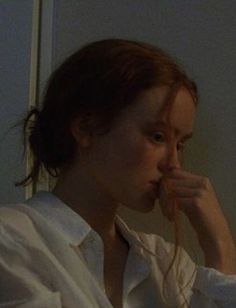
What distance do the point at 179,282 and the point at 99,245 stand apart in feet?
0.50

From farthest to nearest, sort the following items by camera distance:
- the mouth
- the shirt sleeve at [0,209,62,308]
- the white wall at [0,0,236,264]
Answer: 1. the white wall at [0,0,236,264]
2. the mouth
3. the shirt sleeve at [0,209,62,308]

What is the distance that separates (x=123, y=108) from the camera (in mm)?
919

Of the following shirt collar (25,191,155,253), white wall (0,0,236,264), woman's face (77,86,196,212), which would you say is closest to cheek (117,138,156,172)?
woman's face (77,86,196,212)

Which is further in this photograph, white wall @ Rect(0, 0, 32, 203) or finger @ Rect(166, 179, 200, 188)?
white wall @ Rect(0, 0, 32, 203)

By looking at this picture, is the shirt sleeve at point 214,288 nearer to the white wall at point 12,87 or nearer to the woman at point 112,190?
the woman at point 112,190

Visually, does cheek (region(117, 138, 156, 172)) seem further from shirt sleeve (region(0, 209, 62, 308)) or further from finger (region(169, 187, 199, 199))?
shirt sleeve (region(0, 209, 62, 308))

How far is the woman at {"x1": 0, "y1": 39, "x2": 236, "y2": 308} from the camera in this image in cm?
88

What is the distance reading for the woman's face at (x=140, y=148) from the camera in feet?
2.98

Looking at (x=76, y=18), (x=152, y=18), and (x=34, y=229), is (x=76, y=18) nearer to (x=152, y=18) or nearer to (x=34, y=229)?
(x=152, y=18)

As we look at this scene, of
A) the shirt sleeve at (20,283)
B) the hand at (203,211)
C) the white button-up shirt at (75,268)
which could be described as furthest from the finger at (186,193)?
the shirt sleeve at (20,283)

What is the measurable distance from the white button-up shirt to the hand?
0.03 m

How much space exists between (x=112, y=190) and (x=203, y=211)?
0.13 m

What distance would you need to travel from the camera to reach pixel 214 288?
914 mm

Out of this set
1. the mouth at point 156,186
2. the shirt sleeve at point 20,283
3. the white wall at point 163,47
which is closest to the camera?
the shirt sleeve at point 20,283
